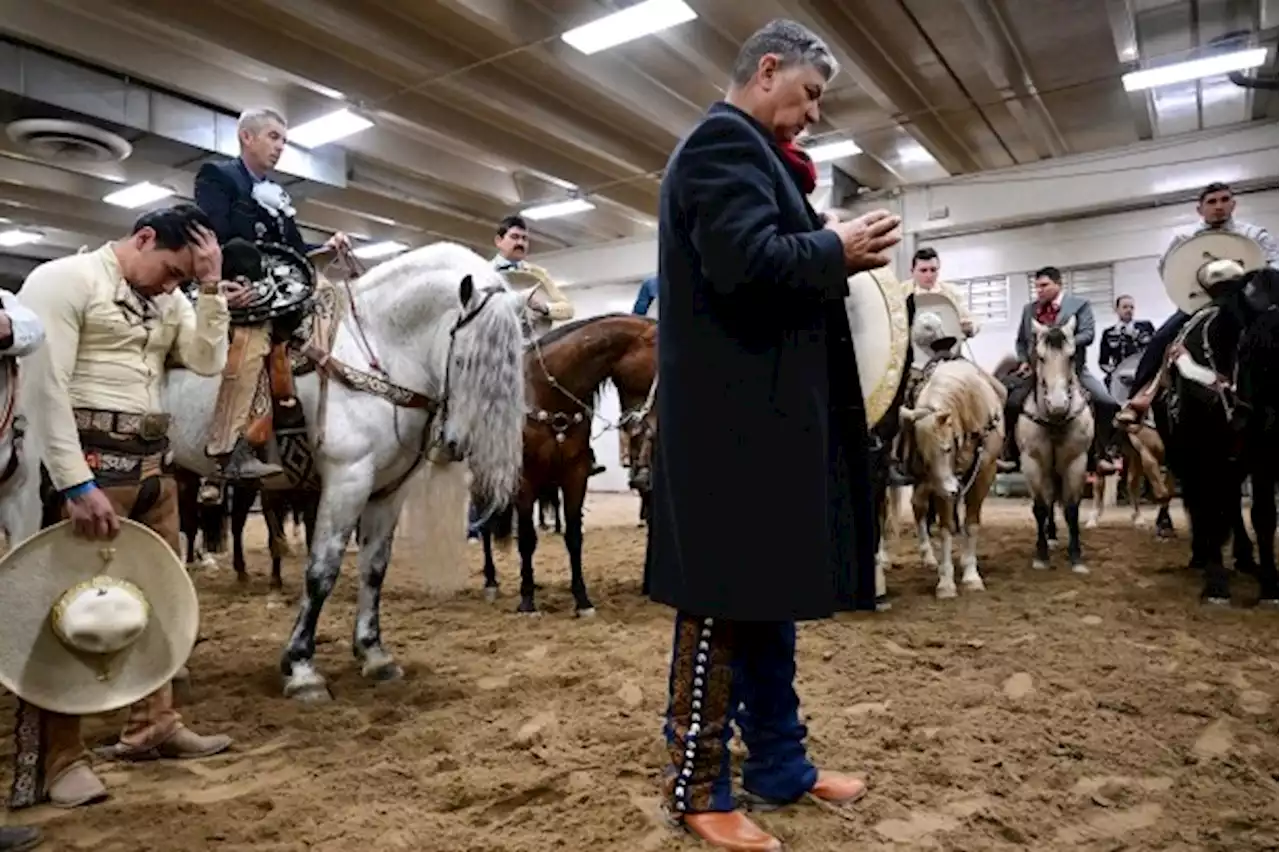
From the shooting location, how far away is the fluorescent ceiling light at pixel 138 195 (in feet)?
34.3

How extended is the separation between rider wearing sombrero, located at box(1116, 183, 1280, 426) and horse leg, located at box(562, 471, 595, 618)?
3.10 meters

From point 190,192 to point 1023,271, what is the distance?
1081 cm

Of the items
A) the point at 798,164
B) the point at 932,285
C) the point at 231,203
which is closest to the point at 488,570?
the point at 231,203

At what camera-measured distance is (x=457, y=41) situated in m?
7.04

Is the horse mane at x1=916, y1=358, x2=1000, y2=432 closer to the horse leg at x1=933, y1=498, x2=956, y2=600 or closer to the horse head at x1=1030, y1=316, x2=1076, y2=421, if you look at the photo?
the horse head at x1=1030, y1=316, x2=1076, y2=421

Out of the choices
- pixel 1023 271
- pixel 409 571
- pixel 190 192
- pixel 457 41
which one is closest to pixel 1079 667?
pixel 409 571

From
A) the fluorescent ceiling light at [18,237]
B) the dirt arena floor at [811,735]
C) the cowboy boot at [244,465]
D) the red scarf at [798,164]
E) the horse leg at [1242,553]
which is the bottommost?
the dirt arena floor at [811,735]

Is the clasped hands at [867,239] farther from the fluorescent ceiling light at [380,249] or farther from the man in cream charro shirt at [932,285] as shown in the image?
the fluorescent ceiling light at [380,249]

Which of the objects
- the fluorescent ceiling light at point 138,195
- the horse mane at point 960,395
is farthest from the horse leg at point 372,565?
the fluorescent ceiling light at point 138,195

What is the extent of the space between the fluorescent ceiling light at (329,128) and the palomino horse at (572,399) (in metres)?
5.05

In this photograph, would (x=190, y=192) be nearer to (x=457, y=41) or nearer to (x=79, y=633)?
(x=457, y=41)

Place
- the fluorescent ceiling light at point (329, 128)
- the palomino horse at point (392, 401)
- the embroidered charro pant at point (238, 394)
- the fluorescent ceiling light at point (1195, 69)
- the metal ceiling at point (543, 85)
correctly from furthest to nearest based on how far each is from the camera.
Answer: the fluorescent ceiling light at point (329, 128) < the fluorescent ceiling light at point (1195, 69) < the metal ceiling at point (543, 85) < the palomino horse at point (392, 401) < the embroidered charro pant at point (238, 394)

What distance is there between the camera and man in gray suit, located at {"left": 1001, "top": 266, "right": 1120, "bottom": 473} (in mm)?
6137

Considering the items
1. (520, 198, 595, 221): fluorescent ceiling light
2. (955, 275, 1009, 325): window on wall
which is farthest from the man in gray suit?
(520, 198, 595, 221): fluorescent ceiling light
